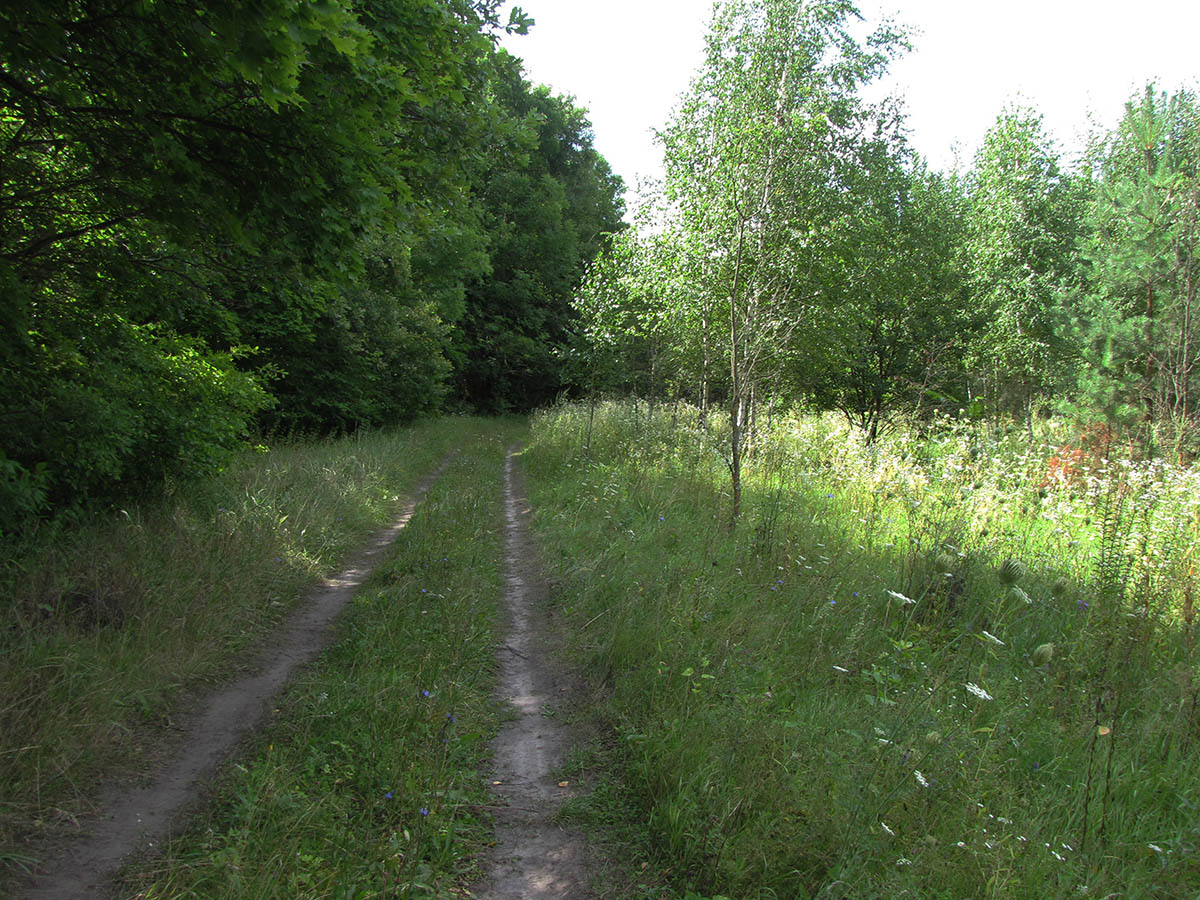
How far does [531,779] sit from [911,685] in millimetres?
2353

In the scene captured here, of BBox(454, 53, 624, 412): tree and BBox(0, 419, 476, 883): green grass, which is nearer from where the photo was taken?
BBox(0, 419, 476, 883): green grass

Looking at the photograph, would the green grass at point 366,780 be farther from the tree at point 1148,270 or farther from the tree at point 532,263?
the tree at point 532,263

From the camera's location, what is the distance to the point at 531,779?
3.65 m

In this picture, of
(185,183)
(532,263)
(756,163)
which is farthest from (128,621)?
(532,263)

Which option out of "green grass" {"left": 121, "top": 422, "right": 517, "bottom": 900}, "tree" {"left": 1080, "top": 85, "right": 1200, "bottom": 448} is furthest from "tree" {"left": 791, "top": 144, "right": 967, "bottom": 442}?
"green grass" {"left": 121, "top": 422, "right": 517, "bottom": 900}

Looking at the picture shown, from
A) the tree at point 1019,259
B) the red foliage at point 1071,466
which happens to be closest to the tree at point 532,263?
Answer: the tree at point 1019,259

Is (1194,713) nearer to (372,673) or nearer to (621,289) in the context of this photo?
(372,673)

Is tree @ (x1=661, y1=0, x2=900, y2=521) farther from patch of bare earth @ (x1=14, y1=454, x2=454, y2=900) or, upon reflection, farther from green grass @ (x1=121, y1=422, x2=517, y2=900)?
patch of bare earth @ (x1=14, y1=454, x2=454, y2=900)

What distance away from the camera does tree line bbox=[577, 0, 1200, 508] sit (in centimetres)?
798

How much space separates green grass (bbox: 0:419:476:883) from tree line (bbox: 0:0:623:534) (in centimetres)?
58

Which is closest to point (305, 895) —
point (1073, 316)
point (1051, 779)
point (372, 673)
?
point (372, 673)

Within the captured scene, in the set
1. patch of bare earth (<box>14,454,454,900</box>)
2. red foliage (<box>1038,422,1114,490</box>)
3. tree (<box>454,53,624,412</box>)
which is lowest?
patch of bare earth (<box>14,454,454,900</box>)

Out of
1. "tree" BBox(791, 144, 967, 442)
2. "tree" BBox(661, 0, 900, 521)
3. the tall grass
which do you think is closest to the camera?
the tall grass

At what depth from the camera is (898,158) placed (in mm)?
14719
